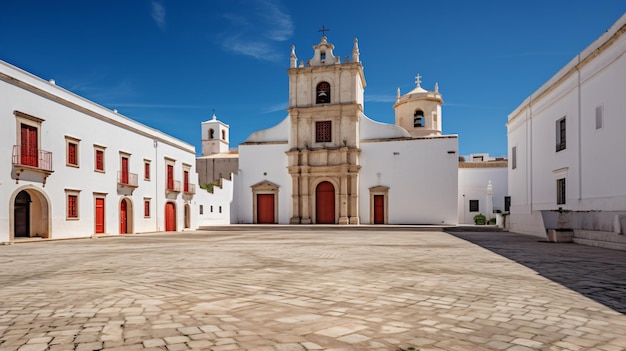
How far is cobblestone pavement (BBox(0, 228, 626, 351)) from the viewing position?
11.2 feet

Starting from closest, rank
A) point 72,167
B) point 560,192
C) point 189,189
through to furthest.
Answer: point 560,192, point 72,167, point 189,189

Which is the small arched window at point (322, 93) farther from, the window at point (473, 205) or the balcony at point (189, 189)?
the window at point (473, 205)

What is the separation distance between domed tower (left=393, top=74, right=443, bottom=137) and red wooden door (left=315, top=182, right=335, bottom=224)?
9.56 metres

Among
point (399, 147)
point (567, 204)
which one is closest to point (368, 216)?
point (399, 147)

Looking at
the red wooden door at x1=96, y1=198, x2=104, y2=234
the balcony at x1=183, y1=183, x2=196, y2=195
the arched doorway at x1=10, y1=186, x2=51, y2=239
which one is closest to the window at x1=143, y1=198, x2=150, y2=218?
the red wooden door at x1=96, y1=198, x2=104, y2=234

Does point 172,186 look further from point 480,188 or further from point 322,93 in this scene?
point 480,188

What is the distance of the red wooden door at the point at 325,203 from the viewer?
31.0 meters

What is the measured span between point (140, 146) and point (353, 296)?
2061cm

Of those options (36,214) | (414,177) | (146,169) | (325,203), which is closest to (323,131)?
(325,203)

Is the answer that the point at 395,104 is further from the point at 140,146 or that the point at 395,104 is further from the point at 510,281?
the point at 510,281

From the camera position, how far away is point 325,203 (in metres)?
31.1

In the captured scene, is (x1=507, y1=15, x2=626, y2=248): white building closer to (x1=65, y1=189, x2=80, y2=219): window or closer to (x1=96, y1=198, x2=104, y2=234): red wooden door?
(x1=65, y1=189, x2=80, y2=219): window

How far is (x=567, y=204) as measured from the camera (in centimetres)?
1661

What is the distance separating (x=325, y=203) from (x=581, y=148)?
18120mm
